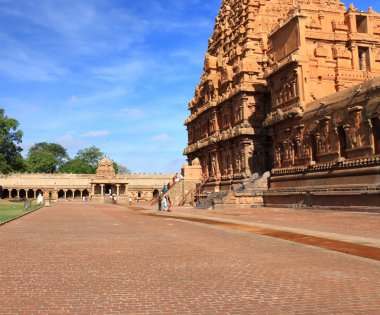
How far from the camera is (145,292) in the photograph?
7227 mm

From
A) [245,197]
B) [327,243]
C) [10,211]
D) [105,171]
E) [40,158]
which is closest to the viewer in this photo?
[327,243]

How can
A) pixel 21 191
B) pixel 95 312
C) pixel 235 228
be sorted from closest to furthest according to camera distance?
pixel 95 312 → pixel 235 228 → pixel 21 191

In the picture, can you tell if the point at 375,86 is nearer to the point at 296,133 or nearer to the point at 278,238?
the point at 296,133

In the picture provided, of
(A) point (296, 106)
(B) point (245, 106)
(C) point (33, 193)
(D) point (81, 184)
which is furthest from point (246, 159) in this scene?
(C) point (33, 193)

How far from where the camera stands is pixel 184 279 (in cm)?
827

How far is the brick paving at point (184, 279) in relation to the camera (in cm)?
638

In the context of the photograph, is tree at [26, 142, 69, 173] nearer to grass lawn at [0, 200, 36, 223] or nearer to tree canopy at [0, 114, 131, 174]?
tree canopy at [0, 114, 131, 174]

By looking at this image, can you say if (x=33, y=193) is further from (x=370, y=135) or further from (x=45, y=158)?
(x=370, y=135)

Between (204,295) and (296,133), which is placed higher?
(296,133)

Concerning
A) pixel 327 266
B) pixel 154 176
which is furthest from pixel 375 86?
pixel 154 176

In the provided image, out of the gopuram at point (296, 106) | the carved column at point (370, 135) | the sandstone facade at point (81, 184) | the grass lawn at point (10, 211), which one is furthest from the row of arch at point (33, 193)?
the carved column at point (370, 135)

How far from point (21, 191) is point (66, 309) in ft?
368

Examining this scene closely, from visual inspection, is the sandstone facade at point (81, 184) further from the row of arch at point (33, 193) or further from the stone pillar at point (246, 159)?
the stone pillar at point (246, 159)

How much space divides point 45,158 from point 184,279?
139 meters
